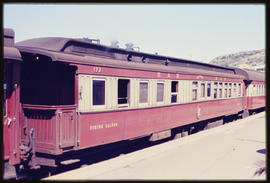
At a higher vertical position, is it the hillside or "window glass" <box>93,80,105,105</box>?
the hillside

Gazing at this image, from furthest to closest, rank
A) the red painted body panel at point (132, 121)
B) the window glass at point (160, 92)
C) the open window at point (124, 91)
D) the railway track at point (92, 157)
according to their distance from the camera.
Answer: the window glass at point (160, 92)
the open window at point (124, 91)
the red painted body panel at point (132, 121)
the railway track at point (92, 157)

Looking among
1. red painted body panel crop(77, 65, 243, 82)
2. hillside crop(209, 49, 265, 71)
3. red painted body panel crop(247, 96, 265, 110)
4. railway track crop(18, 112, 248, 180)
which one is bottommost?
railway track crop(18, 112, 248, 180)

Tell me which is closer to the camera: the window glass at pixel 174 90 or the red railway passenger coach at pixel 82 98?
the red railway passenger coach at pixel 82 98

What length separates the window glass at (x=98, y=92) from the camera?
7504 mm

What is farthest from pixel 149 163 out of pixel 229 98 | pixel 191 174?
pixel 229 98

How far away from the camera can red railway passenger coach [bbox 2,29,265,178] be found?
673cm

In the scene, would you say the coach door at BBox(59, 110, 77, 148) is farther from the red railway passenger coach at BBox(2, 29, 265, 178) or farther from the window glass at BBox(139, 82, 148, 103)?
the window glass at BBox(139, 82, 148, 103)

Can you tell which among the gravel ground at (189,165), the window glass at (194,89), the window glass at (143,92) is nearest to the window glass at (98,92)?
the gravel ground at (189,165)

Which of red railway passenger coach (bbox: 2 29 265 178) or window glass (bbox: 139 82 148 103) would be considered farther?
window glass (bbox: 139 82 148 103)

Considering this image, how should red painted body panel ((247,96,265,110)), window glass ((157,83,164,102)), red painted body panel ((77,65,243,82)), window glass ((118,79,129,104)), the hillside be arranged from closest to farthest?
red painted body panel ((77,65,243,82)) → window glass ((118,79,129,104)) → window glass ((157,83,164,102)) → red painted body panel ((247,96,265,110)) → the hillside

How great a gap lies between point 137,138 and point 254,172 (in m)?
3.80

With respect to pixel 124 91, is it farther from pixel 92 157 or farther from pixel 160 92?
pixel 92 157

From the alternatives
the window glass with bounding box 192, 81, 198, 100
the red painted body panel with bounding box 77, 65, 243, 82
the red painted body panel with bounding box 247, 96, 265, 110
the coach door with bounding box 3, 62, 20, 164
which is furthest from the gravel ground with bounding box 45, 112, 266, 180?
the red painted body panel with bounding box 247, 96, 265, 110

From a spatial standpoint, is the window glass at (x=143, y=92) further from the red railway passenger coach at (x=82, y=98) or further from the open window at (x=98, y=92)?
the open window at (x=98, y=92)
